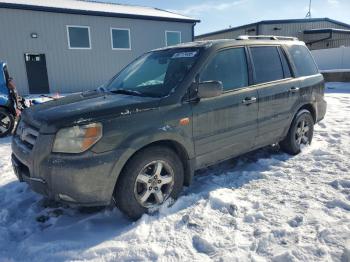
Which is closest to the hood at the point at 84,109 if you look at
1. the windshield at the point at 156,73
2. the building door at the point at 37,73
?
the windshield at the point at 156,73

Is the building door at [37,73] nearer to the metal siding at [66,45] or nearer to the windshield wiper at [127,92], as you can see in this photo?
the metal siding at [66,45]

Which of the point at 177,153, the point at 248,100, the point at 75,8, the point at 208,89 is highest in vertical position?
the point at 75,8

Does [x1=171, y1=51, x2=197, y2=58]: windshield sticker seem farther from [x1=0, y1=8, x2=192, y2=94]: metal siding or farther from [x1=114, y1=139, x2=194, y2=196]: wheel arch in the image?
[x1=0, y1=8, x2=192, y2=94]: metal siding

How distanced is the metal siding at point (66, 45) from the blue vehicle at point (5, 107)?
9.02 m

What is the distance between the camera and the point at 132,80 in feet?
14.1

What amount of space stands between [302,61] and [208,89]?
8.48 ft

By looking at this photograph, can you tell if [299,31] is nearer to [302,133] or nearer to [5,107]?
[302,133]

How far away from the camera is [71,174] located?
2.92 metres

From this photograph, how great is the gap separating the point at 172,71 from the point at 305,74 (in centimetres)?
260

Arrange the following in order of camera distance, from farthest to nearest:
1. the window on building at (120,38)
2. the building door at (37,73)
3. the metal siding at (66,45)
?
the window on building at (120,38) → the building door at (37,73) → the metal siding at (66,45)

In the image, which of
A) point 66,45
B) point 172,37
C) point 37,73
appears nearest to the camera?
point 37,73

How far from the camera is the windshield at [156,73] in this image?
370 centimetres

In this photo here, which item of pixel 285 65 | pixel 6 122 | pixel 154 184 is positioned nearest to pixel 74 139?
pixel 154 184

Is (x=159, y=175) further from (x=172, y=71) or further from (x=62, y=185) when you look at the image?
(x=172, y=71)
